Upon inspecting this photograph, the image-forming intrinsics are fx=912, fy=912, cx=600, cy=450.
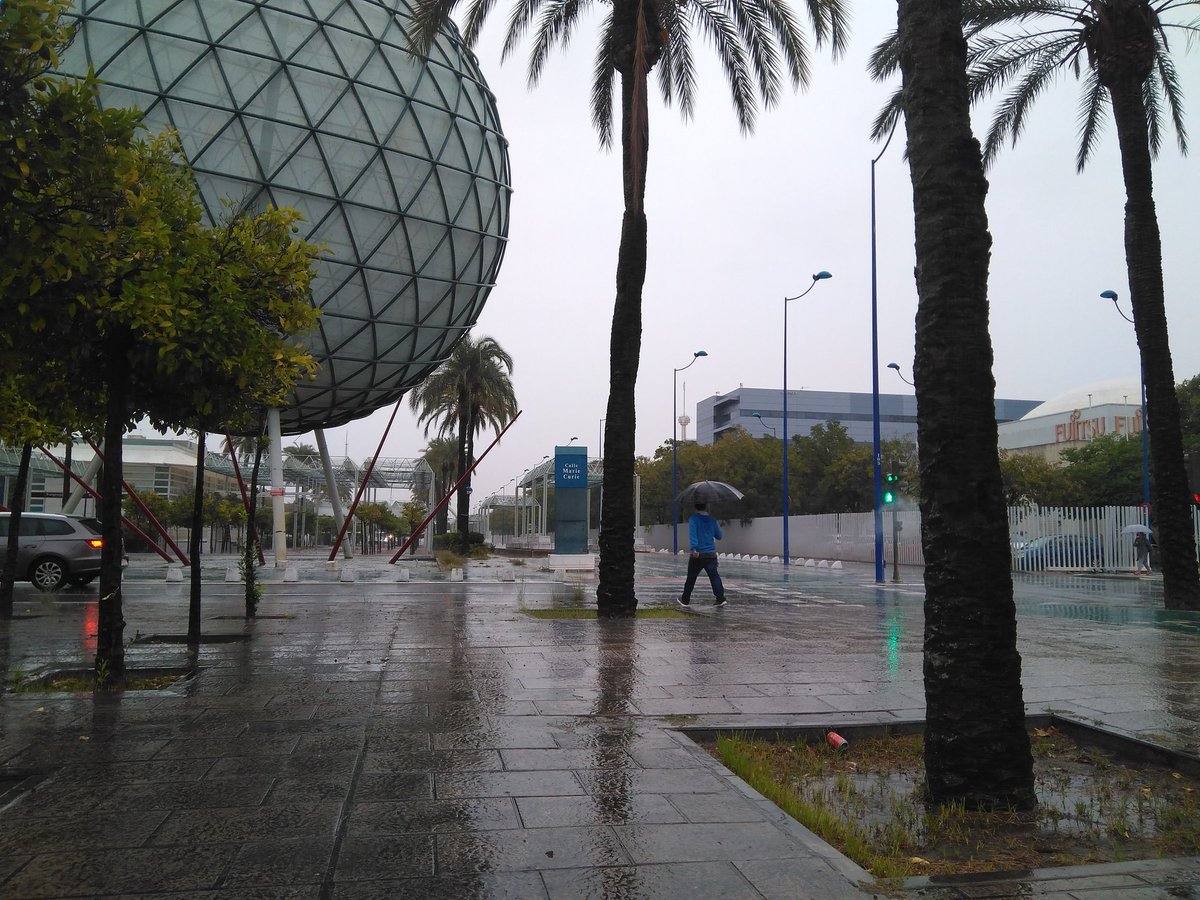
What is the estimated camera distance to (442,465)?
6259cm

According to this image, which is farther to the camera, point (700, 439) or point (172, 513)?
point (700, 439)

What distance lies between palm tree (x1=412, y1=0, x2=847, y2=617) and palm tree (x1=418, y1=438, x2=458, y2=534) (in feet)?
133

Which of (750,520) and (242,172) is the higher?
(242,172)

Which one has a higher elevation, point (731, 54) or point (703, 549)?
point (731, 54)

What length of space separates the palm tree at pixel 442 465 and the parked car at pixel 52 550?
36882 mm

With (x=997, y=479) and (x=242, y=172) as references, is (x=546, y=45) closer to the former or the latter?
(x=242, y=172)

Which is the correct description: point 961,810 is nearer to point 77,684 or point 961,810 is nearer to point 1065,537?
point 77,684

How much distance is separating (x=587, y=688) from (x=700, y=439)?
123 m

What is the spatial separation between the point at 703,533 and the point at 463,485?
77.7ft

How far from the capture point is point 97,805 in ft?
13.5

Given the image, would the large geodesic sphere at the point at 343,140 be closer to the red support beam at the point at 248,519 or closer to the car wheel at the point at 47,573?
the red support beam at the point at 248,519

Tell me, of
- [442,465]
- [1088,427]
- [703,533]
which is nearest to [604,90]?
[703,533]

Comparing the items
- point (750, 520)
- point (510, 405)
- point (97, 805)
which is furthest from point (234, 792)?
point (750, 520)

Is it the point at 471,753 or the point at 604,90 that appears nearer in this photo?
the point at 471,753
